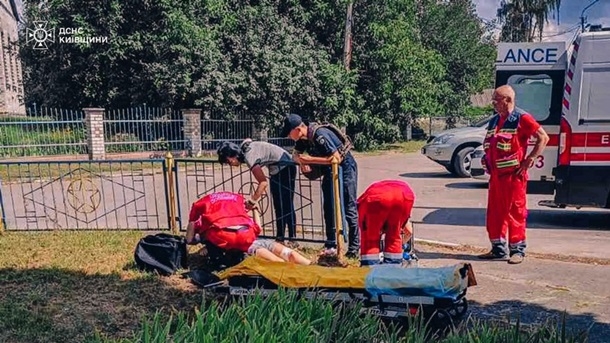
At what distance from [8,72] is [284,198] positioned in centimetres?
3457

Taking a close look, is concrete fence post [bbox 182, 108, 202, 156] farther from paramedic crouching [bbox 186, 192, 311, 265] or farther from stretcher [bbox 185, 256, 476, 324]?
stretcher [bbox 185, 256, 476, 324]

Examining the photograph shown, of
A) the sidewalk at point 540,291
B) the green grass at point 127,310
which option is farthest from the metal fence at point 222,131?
the sidewalk at point 540,291

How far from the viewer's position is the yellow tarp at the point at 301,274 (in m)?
3.70

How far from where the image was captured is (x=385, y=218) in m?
4.62

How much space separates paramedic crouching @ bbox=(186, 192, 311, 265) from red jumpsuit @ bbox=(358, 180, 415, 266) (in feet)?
2.17

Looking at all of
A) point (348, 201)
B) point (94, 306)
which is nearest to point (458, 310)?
point (348, 201)

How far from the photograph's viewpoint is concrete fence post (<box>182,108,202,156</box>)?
1916 centimetres

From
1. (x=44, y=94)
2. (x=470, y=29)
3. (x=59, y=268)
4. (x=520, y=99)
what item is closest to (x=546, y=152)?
(x=520, y=99)

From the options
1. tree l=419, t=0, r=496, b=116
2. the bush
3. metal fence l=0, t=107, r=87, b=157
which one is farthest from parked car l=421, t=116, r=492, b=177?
tree l=419, t=0, r=496, b=116

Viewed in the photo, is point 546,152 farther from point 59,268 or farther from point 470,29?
point 470,29

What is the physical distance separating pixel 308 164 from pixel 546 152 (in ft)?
12.3

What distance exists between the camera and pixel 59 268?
5.64 meters

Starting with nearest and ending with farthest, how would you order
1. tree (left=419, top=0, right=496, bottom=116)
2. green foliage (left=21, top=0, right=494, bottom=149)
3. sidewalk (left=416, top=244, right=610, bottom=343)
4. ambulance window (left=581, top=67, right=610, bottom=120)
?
1. sidewalk (left=416, top=244, right=610, bottom=343)
2. ambulance window (left=581, top=67, right=610, bottom=120)
3. green foliage (left=21, top=0, right=494, bottom=149)
4. tree (left=419, top=0, right=496, bottom=116)

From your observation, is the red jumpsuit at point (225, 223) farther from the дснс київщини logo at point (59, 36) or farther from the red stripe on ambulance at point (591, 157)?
the дснс київщини logo at point (59, 36)
